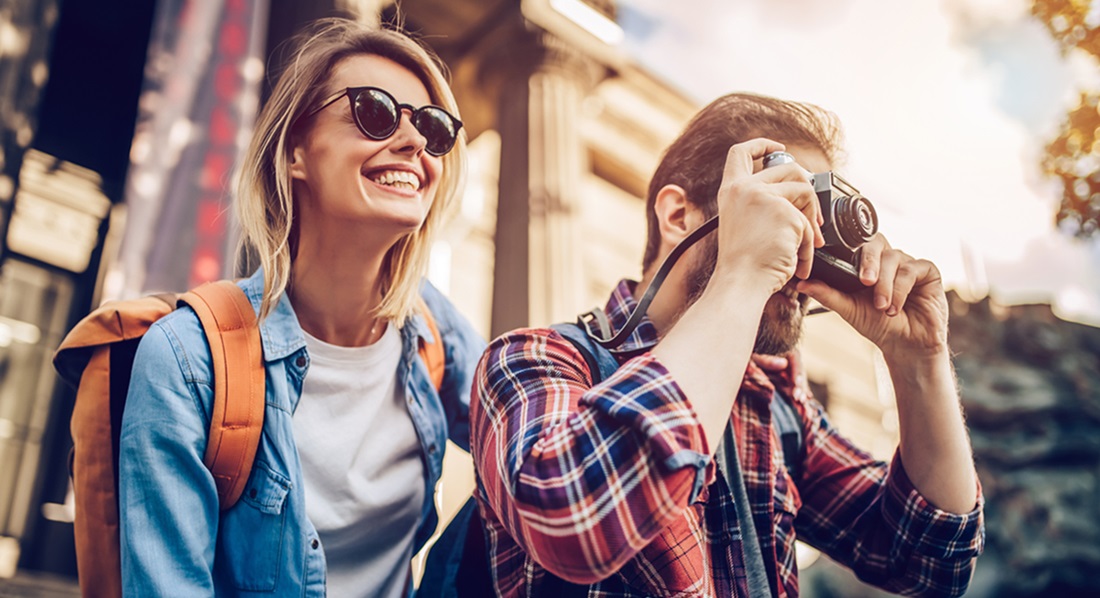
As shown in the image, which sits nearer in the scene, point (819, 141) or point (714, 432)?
point (714, 432)

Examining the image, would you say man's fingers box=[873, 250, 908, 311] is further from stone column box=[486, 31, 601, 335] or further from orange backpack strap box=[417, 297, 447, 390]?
stone column box=[486, 31, 601, 335]

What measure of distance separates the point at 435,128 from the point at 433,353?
58 cm

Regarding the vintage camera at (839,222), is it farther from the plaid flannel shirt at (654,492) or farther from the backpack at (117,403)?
the backpack at (117,403)

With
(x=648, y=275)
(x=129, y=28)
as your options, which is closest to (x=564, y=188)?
(x=129, y=28)

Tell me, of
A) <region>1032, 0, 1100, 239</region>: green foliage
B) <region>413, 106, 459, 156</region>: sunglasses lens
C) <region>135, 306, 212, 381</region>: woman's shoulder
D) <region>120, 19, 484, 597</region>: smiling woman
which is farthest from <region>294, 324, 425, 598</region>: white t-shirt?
<region>1032, 0, 1100, 239</region>: green foliage

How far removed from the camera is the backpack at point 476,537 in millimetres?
1576

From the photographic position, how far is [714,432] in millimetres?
1208

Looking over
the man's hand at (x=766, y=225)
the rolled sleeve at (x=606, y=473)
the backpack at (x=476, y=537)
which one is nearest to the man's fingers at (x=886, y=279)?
the man's hand at (x=766, y=225)

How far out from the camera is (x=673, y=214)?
1780 mm

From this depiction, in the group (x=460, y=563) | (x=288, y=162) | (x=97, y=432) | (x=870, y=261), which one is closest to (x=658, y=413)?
(x=870, y=261)

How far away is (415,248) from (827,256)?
106 centimetres

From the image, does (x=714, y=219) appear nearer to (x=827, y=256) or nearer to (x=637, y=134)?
(x=827, y=256)

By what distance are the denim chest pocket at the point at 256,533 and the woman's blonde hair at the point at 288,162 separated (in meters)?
0.49

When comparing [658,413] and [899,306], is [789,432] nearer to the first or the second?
[899,306]
